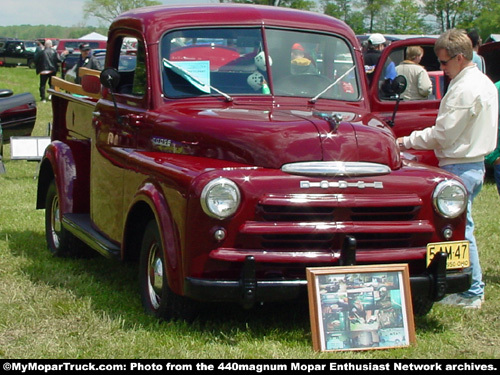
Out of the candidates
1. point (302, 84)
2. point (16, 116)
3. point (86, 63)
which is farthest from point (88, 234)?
point (86, 63)

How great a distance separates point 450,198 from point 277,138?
107cm

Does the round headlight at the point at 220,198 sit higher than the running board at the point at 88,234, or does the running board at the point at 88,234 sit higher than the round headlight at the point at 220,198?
the round headlight at the point at 220,198

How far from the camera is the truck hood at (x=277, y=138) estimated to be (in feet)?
15.8

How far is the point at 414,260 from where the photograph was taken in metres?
4.92

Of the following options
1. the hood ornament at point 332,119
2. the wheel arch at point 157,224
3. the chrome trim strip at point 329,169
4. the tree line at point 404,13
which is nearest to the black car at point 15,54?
the tree line at point 404,13

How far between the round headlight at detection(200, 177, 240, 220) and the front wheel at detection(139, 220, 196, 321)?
20.4 inches

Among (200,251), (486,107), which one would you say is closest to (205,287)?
(200,251)

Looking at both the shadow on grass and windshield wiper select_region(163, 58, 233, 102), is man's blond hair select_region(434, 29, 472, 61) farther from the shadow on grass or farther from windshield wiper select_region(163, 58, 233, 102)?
the shadow on grass

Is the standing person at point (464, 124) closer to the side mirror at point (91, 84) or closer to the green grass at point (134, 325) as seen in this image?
the green grass at point (134, 325)

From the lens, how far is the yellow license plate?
487cm

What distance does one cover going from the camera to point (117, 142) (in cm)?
595

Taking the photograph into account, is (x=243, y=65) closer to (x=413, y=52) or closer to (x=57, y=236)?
(x=57, y=236)

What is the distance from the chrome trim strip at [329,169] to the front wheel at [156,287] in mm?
889
